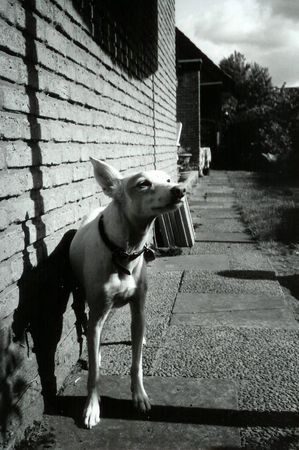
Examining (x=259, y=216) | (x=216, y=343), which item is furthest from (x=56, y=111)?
(x=259, y=216)

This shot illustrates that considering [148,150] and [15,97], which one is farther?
[148,150]

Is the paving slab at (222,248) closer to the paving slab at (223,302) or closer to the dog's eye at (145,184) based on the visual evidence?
the paving slab at (223,302)

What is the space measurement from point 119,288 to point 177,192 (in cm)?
73

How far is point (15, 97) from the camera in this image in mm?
2617

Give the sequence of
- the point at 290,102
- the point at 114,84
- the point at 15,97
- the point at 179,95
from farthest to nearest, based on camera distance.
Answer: the point at 290,102 → the point at 179,95 → the point at 114,84 → the point at 15,97

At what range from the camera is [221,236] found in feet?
27.2

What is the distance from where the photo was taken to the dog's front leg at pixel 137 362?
2957 mm

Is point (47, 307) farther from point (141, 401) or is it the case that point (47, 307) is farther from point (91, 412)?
point (141, 401)

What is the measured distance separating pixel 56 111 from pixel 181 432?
88.5 inches

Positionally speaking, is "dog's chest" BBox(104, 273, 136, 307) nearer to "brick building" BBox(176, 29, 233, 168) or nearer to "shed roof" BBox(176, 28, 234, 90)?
"brick building" BBox(176, 29, 233, 168)

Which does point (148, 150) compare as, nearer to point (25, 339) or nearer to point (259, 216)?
point (259, 216)

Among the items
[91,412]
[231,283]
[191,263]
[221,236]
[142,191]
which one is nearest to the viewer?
[142,191]

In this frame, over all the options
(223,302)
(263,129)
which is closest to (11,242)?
(223,302)

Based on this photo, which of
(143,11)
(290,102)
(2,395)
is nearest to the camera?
(2,395)
